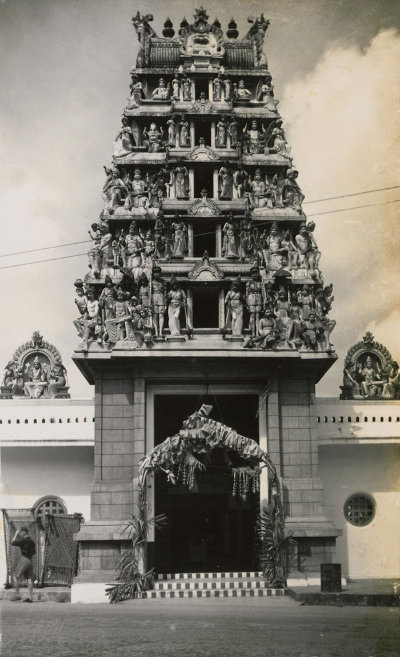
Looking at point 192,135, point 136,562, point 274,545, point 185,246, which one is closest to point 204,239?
point 185,246

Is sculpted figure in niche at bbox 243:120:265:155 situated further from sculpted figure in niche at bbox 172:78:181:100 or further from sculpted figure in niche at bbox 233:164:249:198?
sculpted figure in niche at bbox 172:78:181:100

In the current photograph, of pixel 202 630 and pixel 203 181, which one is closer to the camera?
pixel 202 630

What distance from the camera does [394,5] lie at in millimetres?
17359

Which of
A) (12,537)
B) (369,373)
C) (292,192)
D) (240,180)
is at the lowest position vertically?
(12,537)

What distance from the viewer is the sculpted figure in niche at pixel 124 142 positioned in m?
26.0

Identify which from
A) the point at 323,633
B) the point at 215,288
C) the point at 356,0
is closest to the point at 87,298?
the point at 215,288

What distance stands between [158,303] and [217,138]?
644 centimetres

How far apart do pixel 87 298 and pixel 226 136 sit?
7.23 m

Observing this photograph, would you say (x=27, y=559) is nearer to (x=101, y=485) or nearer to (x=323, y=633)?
(x=101, y=485)

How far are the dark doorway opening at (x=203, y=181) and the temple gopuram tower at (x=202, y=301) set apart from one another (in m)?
0.04

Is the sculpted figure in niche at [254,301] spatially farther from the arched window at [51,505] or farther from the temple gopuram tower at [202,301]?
the arched window at [51,505]

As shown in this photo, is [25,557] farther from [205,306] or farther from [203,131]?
[203,131]

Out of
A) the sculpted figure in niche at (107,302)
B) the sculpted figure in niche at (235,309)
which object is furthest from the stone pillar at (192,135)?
the sculpted figure in niche at (107,302)

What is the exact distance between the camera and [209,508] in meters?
27.9
